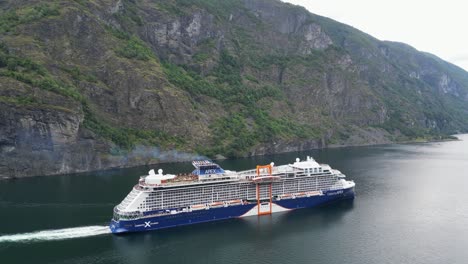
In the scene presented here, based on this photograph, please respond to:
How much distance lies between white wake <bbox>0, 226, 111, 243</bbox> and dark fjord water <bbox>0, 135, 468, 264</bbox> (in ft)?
0.47

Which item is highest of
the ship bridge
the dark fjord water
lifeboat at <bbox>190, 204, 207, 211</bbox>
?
the ship bridge

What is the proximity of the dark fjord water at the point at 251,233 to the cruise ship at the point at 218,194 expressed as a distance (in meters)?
1.93

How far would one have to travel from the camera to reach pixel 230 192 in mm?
75375

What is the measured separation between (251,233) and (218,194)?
1021 cm

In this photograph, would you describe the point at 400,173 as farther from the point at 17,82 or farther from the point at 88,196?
the point at 17,82

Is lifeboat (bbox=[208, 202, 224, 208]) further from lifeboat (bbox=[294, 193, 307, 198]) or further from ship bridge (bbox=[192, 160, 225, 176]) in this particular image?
lifeboat (bbox=[294, 193, 307, 198])

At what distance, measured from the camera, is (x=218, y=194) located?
74.4 m

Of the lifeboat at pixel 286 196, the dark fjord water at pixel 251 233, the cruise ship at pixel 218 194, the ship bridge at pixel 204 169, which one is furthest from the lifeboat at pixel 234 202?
the lifeboat at pixel 286 196

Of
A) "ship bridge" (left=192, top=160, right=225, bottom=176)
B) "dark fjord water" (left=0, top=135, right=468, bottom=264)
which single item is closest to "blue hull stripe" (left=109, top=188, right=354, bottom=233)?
"dark fjord water" (left=0, top=135, right=468, bottom=264)

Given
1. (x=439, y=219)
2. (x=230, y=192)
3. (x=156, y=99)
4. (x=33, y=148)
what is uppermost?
(x=156, y=99)

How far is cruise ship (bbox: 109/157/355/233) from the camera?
222 ft

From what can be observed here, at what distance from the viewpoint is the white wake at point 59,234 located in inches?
2459

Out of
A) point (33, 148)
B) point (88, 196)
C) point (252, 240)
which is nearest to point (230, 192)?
point (252, 240)

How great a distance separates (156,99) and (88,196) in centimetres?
8330
